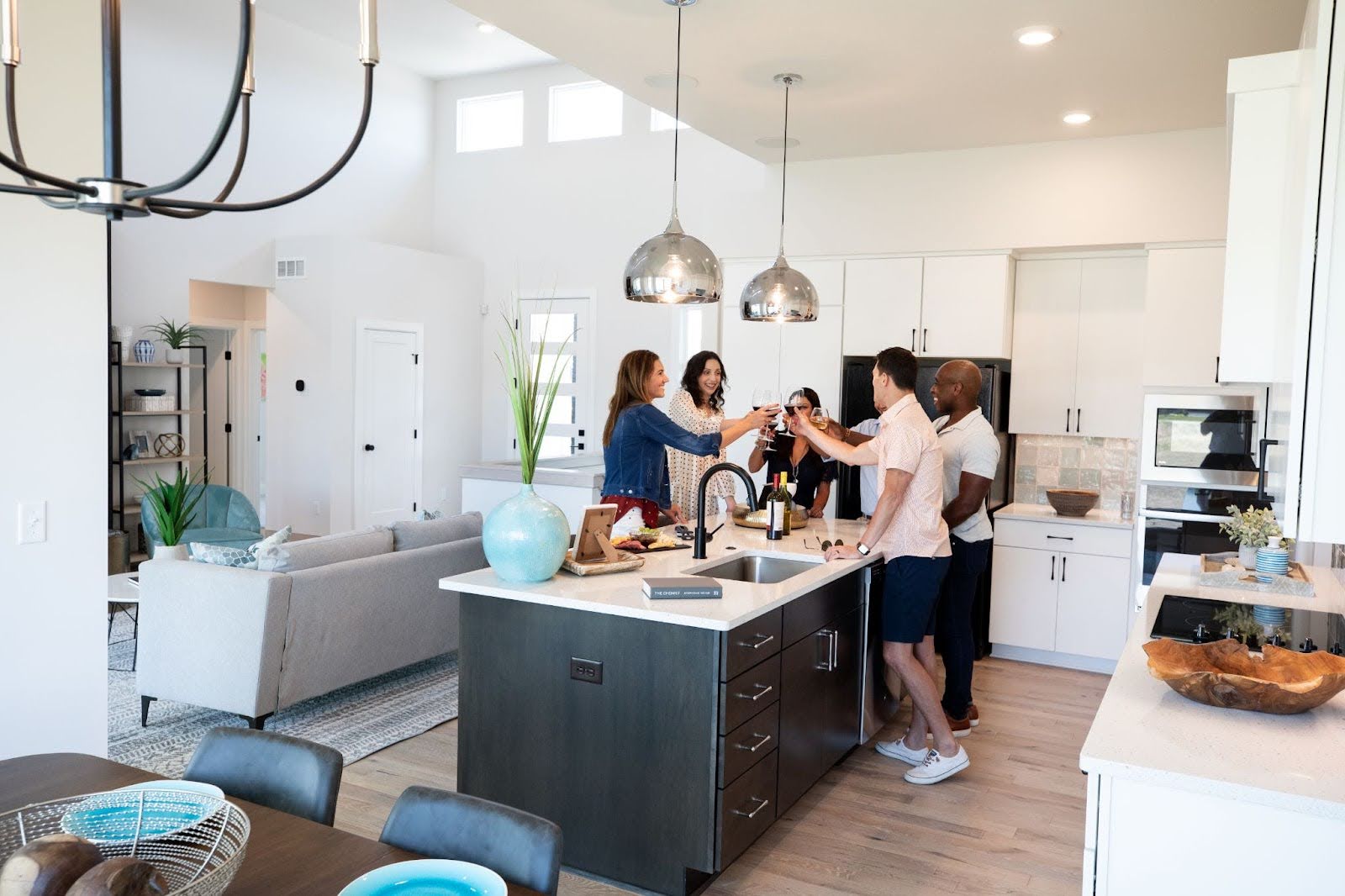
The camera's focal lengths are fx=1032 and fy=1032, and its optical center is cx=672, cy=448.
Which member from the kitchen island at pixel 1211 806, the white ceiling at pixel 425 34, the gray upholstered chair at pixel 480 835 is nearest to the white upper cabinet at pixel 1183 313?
the kitchen island at pixel 1211 806

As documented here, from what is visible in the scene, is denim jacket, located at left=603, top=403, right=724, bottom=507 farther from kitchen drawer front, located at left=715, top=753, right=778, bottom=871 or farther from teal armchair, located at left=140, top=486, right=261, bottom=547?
teal armchair, located at left=140, top=486, right=261, bottom=547

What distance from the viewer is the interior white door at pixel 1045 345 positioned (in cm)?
606

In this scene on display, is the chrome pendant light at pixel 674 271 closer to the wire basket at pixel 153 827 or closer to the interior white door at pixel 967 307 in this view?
the interior white door at pixel 967 307

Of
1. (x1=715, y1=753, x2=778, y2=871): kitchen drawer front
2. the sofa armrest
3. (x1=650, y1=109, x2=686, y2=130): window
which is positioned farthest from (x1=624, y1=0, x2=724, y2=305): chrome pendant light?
(x1=650, y1=109, x2=686, y2=130): window

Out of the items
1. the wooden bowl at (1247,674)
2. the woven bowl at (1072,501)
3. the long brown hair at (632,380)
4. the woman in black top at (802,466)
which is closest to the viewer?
the wooden bowl at (1247,674)

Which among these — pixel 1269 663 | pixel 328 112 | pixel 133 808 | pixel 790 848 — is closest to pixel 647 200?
pixel 328 112

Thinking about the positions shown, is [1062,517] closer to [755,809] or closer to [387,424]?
[755,809]

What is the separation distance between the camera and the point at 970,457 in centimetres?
456

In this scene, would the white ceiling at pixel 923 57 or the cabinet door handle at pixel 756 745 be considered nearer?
the cabinet door handle at pixel 756 745

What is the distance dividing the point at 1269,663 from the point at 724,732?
1.42 meters

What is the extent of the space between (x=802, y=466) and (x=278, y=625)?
9.26 feet

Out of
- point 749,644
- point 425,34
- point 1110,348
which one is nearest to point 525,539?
point 749,644

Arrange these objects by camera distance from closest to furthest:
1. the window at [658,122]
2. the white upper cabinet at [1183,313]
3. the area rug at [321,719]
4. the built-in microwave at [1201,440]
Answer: the area rug at [321,719], the built-in microwave at [1201,440], the white upper cabinet at [1183,313], the window at [658,122]

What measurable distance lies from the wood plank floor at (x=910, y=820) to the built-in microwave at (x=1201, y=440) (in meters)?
1.37
